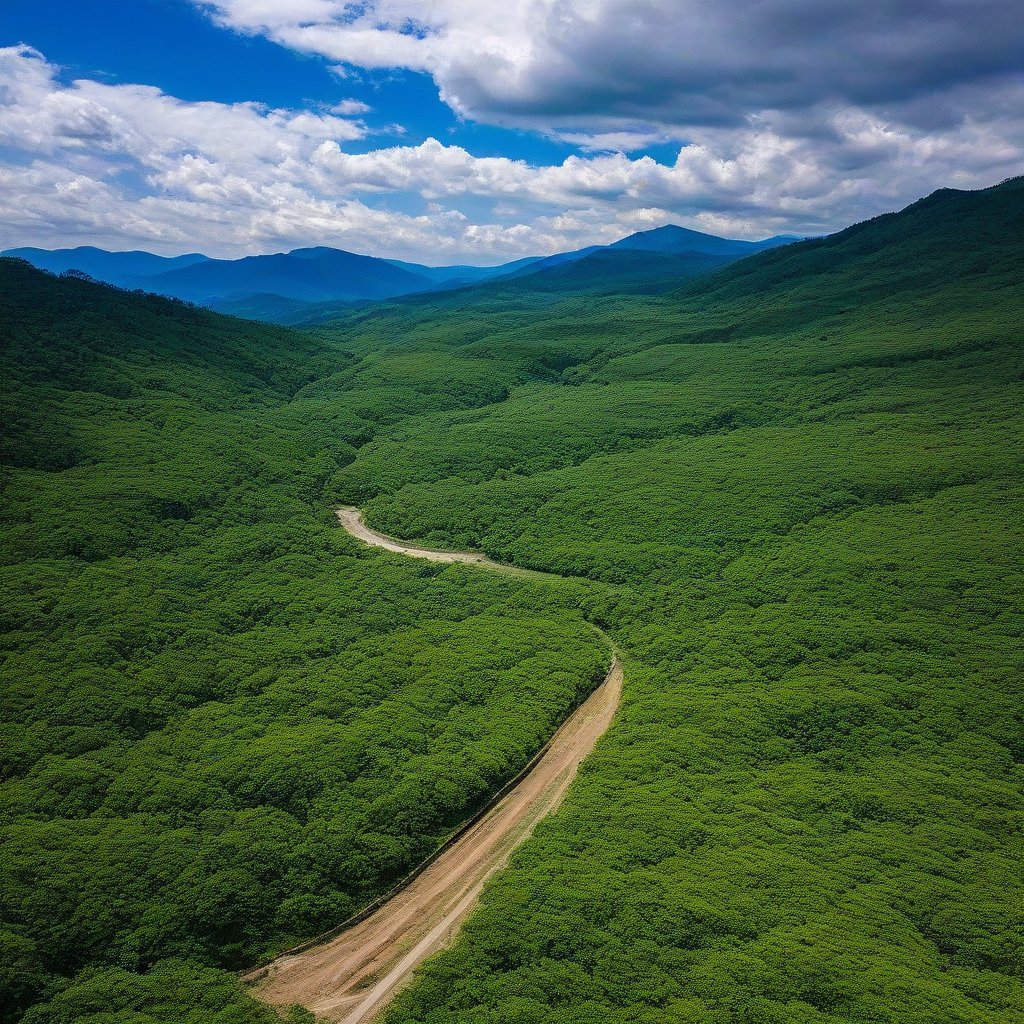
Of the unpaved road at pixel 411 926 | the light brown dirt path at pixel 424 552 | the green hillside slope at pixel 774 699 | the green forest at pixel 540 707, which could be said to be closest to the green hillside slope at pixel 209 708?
the green forest at pixel 540 707

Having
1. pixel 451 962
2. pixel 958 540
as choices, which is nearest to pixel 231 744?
pixel 451 962

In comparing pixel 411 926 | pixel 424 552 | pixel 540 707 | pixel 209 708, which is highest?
pixel 424 552

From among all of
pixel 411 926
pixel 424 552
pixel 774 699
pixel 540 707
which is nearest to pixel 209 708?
pixel 411 926

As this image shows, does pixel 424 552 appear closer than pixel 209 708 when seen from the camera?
No

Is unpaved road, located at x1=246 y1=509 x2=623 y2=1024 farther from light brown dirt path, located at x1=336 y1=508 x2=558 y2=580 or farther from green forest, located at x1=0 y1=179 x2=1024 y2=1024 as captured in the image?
light brown dirt path, located at x1=336 y1=508 x2=558 y2=580

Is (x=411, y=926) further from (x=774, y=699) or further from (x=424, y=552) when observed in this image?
(x=424, y=552)

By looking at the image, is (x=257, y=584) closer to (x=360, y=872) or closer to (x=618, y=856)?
(x=360, y=872)

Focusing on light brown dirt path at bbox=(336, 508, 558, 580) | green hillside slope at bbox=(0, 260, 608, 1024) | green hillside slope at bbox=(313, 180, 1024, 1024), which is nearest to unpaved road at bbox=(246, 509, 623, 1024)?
green hillside slope at bbox=(0, 260, 608, 1024)

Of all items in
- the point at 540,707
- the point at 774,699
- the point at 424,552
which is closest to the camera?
the point at 540,707

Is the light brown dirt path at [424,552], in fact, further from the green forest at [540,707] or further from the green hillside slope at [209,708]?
the green hillside slope at [209,708]
